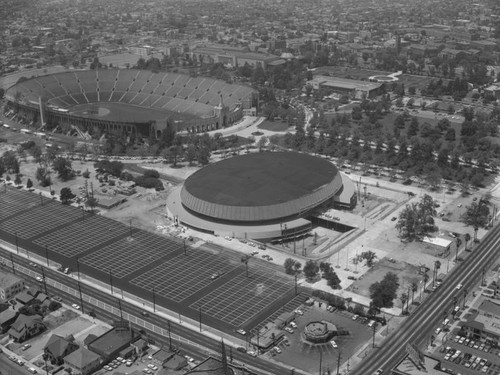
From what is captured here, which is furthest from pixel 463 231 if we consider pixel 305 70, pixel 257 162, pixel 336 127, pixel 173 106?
pixel 305 70

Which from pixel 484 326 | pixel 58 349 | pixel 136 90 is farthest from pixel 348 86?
pixel 58 349

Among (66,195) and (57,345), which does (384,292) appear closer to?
(57,345)

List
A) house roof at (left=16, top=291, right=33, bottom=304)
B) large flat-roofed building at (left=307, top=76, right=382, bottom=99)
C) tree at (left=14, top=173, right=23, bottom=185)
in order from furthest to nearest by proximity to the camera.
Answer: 1. large flat-roofed building at (left=307, top=76, right=382, bottom=99)
2. tree at (left=14, top=173, right=23, bottom=185)
3. house roof at (left=16, top=291, right=33, bottom=304)

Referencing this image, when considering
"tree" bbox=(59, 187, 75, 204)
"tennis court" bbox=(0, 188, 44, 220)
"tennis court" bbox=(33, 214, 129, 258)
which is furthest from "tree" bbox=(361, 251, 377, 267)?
"tennis court" bbox=(0, 188, 44, 220)

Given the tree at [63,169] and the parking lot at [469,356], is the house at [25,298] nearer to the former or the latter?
the tree at [63,169]

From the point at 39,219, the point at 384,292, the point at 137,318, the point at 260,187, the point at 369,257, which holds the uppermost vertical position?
the point at 260,187

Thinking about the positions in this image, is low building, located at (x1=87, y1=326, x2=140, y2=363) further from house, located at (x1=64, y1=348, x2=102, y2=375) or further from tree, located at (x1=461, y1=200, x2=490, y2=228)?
tree, located at (x1=461, y1=200, x2=490, y2=228)

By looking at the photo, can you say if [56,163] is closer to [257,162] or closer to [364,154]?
[257,162]
